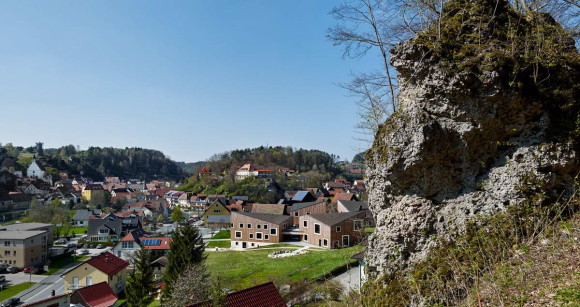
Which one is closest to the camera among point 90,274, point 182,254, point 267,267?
point 182,254

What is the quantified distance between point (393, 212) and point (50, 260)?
50.1 metres

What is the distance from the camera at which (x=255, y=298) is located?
11000mm

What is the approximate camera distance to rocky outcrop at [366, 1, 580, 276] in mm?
5516

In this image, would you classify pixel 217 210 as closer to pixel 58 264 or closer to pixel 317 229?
pixel 58 264

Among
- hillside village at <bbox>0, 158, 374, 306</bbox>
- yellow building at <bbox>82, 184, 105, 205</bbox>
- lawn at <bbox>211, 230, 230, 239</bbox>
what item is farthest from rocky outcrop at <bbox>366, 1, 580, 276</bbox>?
yellow building at <bbox>82, 184, 105, 205</bbox>

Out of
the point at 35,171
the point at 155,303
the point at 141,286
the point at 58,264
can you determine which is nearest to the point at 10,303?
the point at 155,303

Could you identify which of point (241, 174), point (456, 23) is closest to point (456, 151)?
point (456, 23)

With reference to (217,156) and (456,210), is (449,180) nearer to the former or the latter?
(456,210)

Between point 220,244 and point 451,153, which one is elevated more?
point 451,153

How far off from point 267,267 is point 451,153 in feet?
79.7

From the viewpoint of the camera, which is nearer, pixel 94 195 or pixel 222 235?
pixel 222 235

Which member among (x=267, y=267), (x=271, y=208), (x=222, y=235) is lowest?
(x=222, y=235)

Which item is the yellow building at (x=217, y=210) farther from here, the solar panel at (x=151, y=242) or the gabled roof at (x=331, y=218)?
the gabled roof at (x=331, y=218)

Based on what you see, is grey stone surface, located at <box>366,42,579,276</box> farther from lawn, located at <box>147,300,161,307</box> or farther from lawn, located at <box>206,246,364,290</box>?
lawn, located at <box>147,300,161,307</box>
